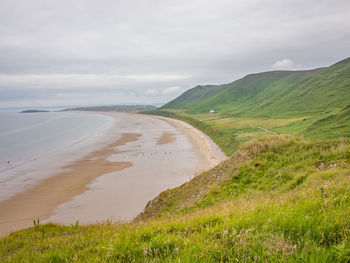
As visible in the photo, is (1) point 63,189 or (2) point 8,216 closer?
(2) point 8,216

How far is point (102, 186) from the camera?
28.3 meters

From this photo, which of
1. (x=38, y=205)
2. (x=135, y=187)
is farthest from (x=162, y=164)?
(x=38, y=205)

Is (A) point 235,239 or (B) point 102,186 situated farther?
(B) point 102,186

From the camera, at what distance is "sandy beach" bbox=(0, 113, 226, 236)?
20.6 meters

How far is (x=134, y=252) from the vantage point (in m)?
4.04

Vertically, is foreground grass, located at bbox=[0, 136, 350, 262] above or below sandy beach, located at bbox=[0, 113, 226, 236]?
above

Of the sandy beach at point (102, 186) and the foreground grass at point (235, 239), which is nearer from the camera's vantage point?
the foreground grass at point (235, 239)

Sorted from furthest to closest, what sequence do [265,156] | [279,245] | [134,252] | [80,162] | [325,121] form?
[325,121], [80,162], [265,156], [134,252], [279,245]

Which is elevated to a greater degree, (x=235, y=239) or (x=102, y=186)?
(x=235, y=239)

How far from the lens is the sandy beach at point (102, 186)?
20.6 meters

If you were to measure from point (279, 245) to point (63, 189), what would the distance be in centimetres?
2906

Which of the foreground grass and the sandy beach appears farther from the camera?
the sandy beach

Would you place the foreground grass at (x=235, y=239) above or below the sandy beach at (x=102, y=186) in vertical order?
above

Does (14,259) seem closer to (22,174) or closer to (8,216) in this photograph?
(8,216)
